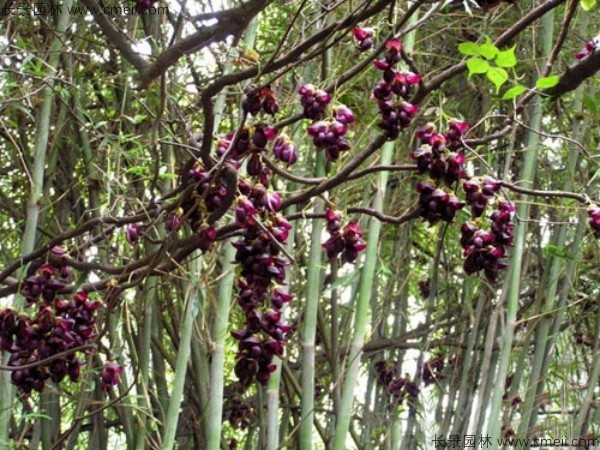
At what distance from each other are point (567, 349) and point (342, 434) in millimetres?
931

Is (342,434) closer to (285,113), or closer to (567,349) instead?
(285,113)

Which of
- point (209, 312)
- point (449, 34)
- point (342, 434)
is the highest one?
point (449, 34)

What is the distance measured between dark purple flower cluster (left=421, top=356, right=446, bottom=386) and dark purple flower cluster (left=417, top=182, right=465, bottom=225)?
1208 mm

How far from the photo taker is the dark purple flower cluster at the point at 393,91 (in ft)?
3.32

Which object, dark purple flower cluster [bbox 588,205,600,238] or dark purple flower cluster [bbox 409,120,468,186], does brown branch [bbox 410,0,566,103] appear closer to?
dark purple flower cluster [bbox 409,120,468,186]

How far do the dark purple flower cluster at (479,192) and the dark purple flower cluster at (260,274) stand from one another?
0.20m

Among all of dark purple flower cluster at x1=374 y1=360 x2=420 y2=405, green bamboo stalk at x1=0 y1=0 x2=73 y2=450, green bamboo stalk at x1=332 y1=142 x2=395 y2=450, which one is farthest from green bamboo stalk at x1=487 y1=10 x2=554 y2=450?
green bamboo stalk at x1=0 y1=0 x2=73 y2=450

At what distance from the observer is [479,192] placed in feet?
3.33

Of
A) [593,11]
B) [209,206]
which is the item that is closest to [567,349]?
[593,11]

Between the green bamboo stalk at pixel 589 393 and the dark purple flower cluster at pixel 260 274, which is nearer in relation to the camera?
the dark purple flower cluster at pixel 260 274

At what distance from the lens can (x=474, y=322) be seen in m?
2.02

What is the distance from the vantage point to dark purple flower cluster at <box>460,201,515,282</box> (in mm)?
1027

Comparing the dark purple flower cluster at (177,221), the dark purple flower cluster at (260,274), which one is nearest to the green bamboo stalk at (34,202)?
the dark purple flower cluster at (177,221)

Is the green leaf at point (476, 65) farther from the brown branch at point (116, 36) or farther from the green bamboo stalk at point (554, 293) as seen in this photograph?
the green bamboo stalk at point (554, 293)
